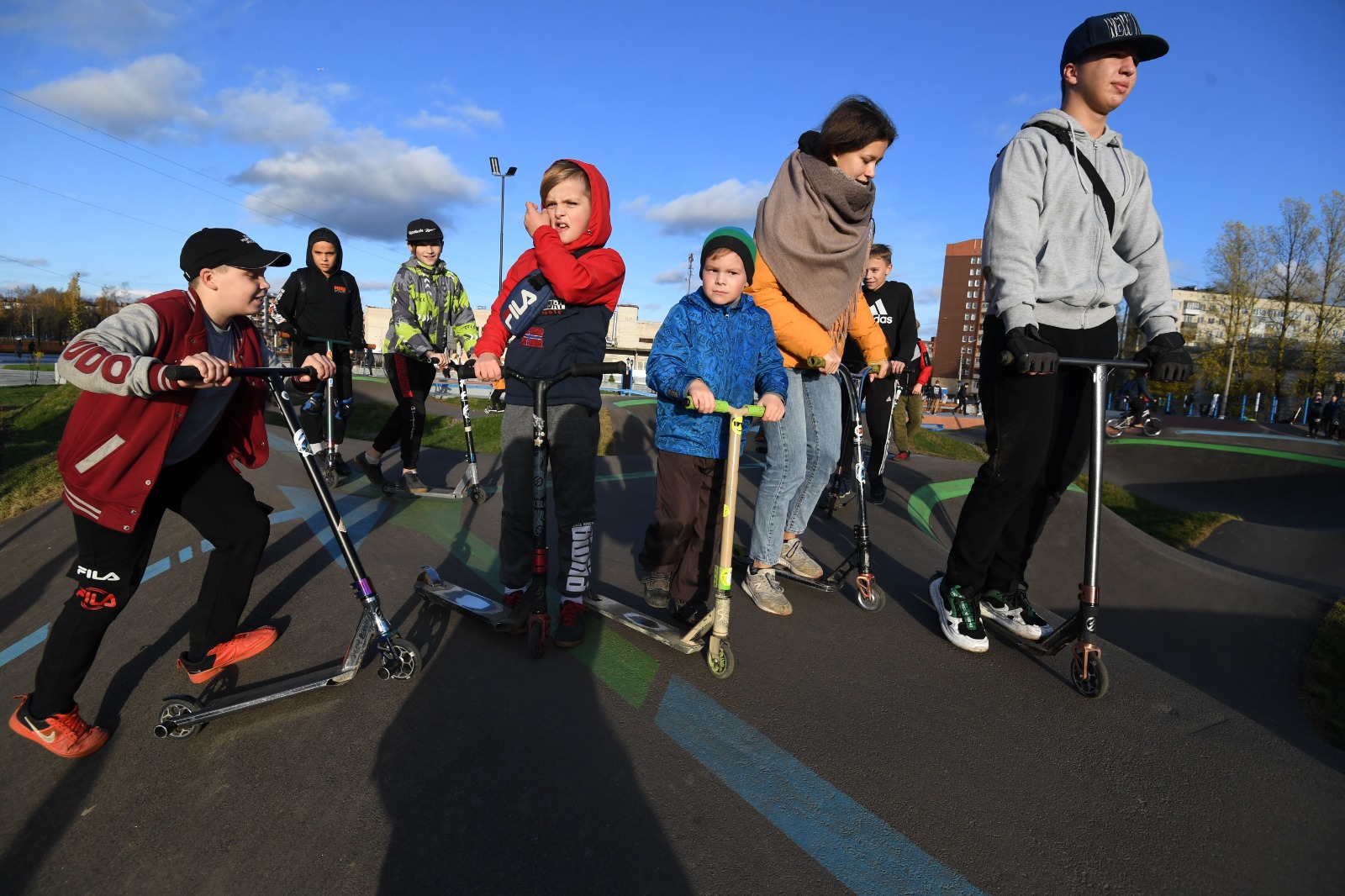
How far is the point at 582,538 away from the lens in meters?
3.40

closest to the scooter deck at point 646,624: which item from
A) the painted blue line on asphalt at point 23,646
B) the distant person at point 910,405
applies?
the painted blue line on asphalt at point 23,646

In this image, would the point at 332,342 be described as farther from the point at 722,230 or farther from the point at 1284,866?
the point at 1284,866

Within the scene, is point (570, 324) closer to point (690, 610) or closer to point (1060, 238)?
point (690, 610)

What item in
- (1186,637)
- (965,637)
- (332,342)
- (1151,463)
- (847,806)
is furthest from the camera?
(1151,463)

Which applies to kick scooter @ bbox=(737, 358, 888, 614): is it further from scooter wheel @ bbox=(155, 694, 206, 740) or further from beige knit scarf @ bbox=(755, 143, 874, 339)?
scooter wheel @ bbox=(155, 694, 206, 740)

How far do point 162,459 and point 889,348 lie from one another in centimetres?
629

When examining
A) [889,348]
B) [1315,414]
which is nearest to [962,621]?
[889,348]

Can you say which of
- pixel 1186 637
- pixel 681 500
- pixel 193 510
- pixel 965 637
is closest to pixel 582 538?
pixel 681 500

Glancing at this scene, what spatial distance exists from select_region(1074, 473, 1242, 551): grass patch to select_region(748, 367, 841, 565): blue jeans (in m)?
3.75

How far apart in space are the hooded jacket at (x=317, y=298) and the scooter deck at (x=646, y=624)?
4931 mm

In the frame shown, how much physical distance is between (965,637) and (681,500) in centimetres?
157

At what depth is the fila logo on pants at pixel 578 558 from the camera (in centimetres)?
338

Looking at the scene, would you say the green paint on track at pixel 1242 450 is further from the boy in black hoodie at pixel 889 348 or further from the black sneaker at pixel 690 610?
the black sneaker at pixel 690 610

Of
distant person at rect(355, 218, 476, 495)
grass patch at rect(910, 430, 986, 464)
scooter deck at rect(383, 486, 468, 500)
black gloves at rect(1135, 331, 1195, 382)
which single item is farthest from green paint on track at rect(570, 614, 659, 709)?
grass patch at rect(910, 430, 986, 464)
